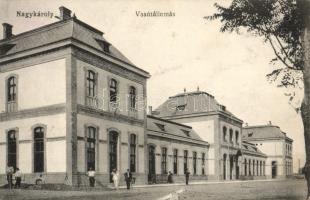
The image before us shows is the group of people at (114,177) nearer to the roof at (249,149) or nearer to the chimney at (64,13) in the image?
the chimney at (64,13)

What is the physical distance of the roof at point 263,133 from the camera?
59.5m

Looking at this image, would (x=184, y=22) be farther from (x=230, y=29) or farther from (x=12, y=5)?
(x=12, y=5)

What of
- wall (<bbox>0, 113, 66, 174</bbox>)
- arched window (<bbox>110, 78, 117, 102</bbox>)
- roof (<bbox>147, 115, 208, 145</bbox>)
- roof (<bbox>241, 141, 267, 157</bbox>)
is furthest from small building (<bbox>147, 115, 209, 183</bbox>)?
roof (<bbox>241, 141, 267, 157</bbox>)

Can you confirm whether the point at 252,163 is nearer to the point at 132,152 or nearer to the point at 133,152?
the point at 133,152

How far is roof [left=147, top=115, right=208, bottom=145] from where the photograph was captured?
32.3 metres

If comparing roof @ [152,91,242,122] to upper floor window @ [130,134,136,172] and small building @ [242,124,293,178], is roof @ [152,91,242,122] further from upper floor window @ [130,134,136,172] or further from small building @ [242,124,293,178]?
upper floor window @ [130,134,136,172]

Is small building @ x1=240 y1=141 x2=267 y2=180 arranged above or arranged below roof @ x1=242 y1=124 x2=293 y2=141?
below

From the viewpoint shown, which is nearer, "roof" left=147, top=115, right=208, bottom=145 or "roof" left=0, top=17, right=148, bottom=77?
"roof" left=0, top=17, right=148, bottom=77

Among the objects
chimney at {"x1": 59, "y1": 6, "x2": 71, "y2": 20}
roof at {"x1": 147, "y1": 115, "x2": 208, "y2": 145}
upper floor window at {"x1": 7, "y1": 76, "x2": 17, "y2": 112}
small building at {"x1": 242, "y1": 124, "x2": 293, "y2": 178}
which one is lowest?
small building at {"x1": 242, "y1": 124, "x2": 293, "y2": 178}

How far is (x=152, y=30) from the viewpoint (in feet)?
53.8

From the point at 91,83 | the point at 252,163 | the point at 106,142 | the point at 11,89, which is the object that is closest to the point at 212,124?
the point at 252,163

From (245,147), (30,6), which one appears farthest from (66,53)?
(245,147)

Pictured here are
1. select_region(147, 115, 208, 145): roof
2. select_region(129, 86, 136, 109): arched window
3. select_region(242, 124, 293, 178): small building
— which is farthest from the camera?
select_region(242, 124, 293, 178): small building

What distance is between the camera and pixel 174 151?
34.2m
